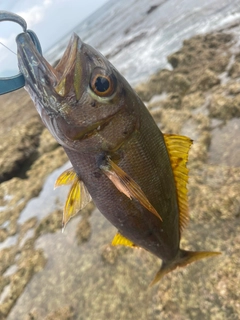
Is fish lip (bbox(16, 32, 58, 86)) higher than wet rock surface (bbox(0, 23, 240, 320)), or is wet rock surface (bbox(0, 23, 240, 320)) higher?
fish lip (bbox(16, 32, 58, 86))

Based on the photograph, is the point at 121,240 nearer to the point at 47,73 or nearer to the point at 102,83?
the point at 102,83

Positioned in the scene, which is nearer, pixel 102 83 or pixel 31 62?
pixel 31 62

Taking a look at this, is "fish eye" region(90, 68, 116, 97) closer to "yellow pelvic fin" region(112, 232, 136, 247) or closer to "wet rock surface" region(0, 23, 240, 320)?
"yellow pelvic fin" region(112, 232, 136, 247)

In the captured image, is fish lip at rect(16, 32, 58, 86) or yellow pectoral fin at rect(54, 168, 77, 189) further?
yellow pectoral fin at rect(54, 168, 77, 189)

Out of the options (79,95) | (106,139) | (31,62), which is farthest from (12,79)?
(106,139)

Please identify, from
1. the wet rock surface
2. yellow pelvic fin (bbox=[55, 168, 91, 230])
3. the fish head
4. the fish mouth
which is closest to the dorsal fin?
the fish head

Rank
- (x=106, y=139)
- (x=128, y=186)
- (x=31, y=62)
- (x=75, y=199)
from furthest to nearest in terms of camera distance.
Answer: (x=75, y=199)
(x=106, y=139)
(x=128, y=186)
(x=31, y=62)
